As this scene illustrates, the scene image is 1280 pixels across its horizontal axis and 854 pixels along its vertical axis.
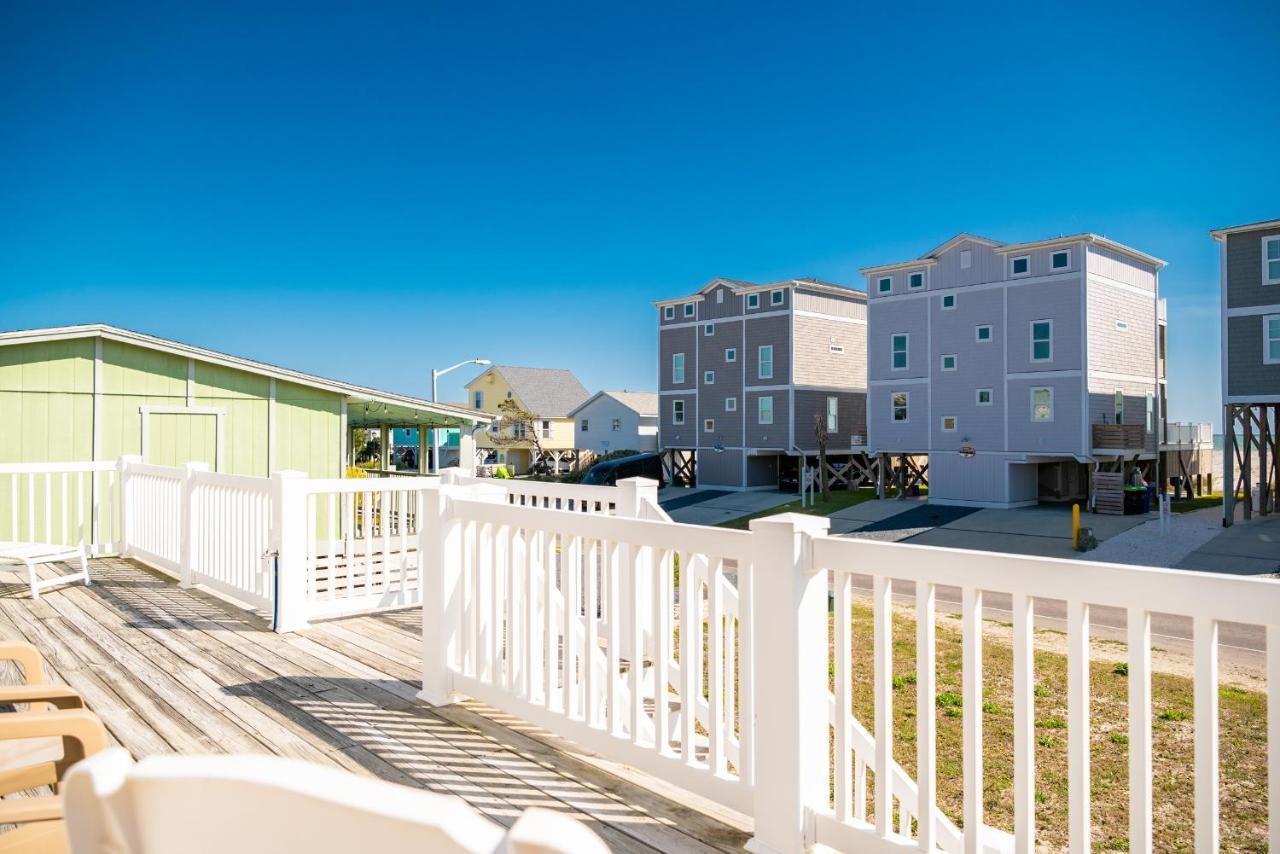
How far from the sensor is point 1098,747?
6082mm

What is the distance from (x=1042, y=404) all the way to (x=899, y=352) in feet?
16.2

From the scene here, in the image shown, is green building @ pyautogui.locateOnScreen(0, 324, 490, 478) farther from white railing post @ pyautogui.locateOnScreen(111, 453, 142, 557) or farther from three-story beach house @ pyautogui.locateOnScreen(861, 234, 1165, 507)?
three-story beach house @ pyautogui.locateOnScreen(861, 234, 1165, 507)

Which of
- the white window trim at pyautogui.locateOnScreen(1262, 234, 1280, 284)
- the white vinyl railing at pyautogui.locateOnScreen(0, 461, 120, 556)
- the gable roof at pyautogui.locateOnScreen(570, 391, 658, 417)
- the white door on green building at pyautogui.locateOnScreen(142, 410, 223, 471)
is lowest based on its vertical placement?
the white vinyl railing at pyautogui.locateOnScreen(0, 461, 120, 556)

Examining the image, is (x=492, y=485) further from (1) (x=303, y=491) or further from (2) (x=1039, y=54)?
(2) (x=1039, y=54)

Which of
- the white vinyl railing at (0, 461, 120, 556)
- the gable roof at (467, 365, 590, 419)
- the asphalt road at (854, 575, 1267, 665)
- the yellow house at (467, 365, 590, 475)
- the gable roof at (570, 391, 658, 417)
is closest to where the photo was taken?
the white vinyl railing at (0, 461, 120, 556)

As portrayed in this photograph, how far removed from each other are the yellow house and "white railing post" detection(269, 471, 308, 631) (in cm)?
3890

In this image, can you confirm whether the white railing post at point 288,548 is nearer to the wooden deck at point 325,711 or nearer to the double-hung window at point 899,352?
the wooden deck at point 325,711

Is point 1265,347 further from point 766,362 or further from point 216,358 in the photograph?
point 216,358

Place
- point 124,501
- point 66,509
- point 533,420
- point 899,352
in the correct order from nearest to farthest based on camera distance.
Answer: point 124,501
point 66,509
point 899,352
point 533,420

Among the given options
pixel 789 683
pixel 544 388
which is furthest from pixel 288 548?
pixel 544 388

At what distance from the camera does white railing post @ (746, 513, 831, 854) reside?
2.55m

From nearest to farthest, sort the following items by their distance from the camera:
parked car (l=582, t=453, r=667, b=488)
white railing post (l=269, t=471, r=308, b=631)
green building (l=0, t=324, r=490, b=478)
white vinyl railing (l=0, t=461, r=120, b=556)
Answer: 1. white railing post (l=269, t=471, r=308, b=631)
2. white vinyl railing (l=0, t=461, r=120, b=556)
3. green building (l=0, t=324, r=490, b=478)
4. parked car (l=582, t=453, r=667, b=488)

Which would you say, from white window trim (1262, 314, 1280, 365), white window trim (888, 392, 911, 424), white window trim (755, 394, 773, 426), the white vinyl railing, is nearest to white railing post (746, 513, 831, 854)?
the white vinyl railing

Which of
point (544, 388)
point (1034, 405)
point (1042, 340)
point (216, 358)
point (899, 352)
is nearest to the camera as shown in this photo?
point (216, 358)
